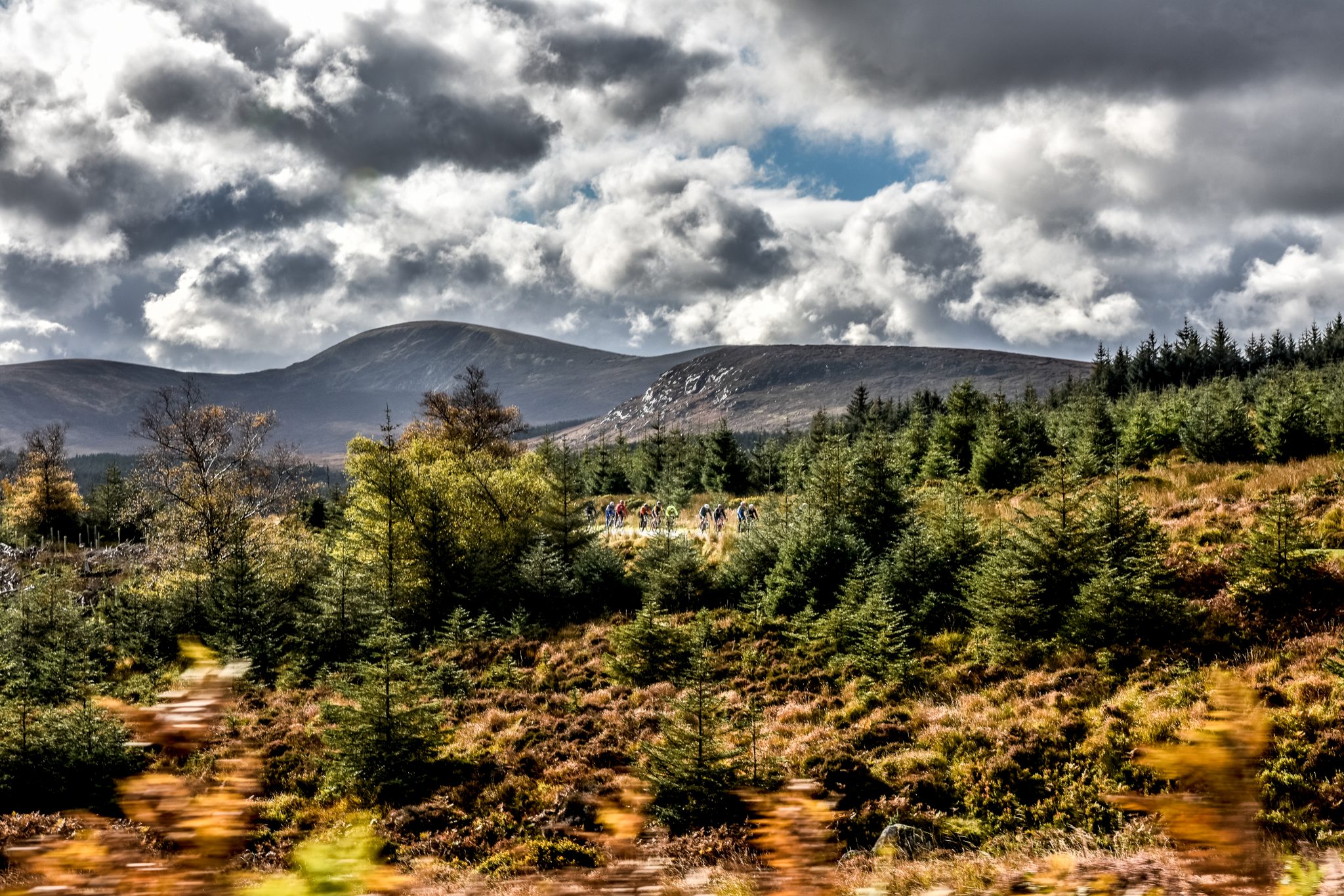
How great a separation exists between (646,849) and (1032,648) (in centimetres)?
1002

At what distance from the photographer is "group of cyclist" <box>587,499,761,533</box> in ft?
96.0

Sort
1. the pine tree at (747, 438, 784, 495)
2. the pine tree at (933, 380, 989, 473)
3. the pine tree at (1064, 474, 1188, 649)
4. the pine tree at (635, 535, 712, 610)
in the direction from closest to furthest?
the pine tree at (1064, 474, 1188, 649) < the pine tree at (635, 535, 712, 610) < the pine tree at (933, 380, 989, 473) < the pine tree at (747, 438, 784, 495)

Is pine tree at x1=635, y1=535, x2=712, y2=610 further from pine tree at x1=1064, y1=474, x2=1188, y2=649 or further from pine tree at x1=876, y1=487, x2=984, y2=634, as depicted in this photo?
pine tree at x1=1064, y1=474, x2=1188, y2=649

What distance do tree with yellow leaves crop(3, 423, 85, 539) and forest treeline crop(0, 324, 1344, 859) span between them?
663 inches

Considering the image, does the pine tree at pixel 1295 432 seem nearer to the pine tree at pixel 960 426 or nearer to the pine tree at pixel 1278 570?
the pine tree at pixel 960 426

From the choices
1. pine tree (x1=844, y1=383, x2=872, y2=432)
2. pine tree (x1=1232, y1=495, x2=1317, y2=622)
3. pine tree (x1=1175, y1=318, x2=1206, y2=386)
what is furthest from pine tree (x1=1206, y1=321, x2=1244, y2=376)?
pine tree (x1=1232, y1=495, x2=1317, y2=622)

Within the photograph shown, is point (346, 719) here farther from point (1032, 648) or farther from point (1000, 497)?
point (1000, 497)

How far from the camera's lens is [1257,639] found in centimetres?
1273

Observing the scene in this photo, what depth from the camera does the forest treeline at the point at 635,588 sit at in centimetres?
1302

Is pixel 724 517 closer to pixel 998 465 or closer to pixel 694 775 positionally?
pixel 998 465

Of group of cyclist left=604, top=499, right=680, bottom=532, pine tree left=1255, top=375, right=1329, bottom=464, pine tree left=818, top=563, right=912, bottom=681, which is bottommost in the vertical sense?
pine tree left=818, top=563, right=912, bottom=681

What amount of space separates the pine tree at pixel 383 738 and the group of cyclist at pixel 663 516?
1330cm

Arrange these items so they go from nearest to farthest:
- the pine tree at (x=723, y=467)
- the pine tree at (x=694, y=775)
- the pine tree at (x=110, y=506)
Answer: the pine tree at (x=694, y=775) < the pine tree at (x=723, y=467) < the pine tree at (x=110, y=506)

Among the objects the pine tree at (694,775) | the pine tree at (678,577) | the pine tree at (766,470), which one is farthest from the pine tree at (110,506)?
the pine tree at (694,775)
